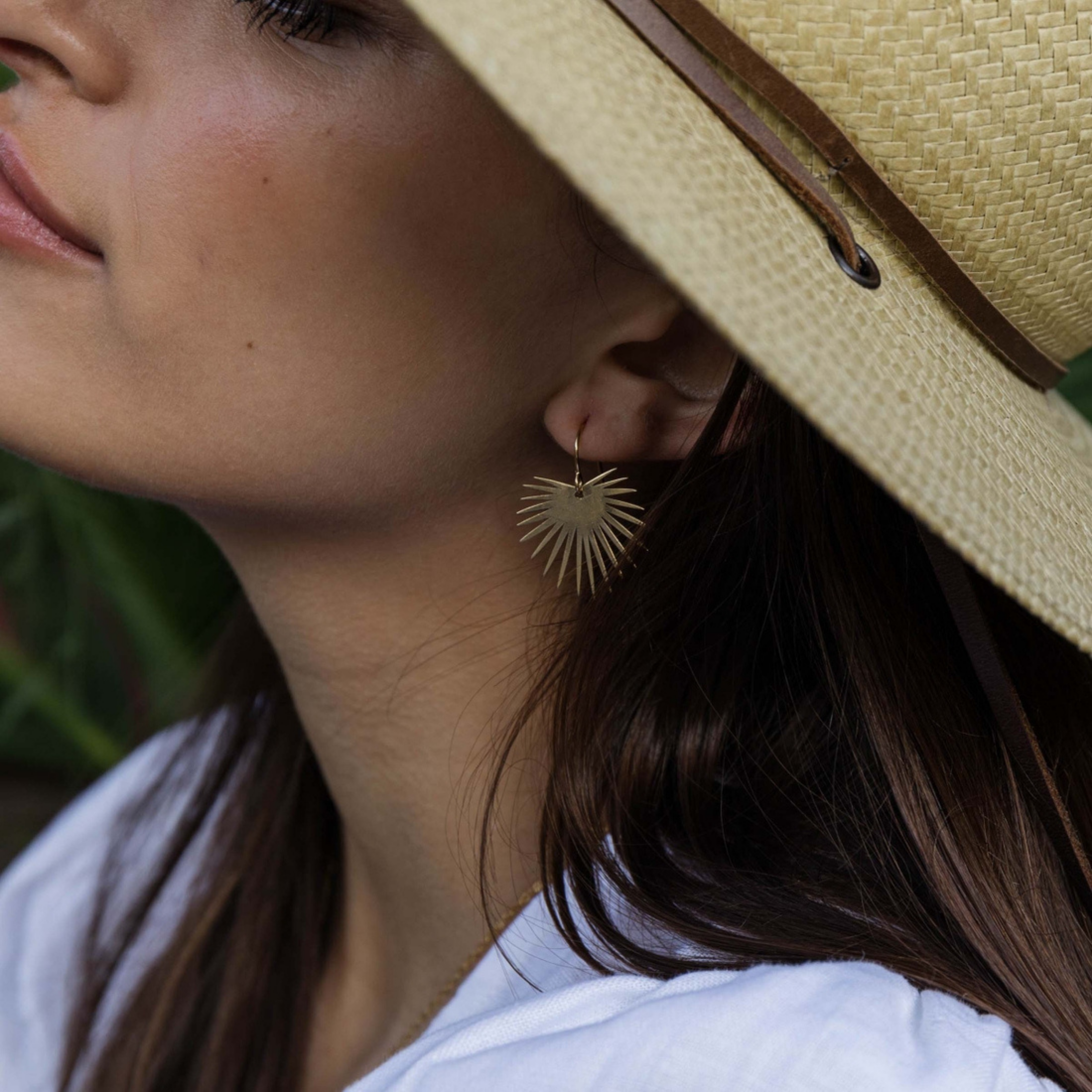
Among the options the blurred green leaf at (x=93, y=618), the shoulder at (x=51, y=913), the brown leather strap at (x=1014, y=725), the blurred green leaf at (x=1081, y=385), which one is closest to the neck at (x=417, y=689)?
the brown leather strap at (x=1014, y=725)

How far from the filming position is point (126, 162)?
2.44 feet

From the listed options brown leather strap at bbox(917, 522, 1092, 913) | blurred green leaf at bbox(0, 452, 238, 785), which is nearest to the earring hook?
brown leather strap at bbox(917, 522, 1092, 913)

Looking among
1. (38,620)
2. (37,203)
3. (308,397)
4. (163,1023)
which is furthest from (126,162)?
(38,620)

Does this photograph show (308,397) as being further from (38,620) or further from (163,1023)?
(38,620)

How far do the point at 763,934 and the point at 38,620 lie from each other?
144 cm

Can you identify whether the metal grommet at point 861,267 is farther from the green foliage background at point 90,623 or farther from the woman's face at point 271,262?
the green foliage background at point 90,623

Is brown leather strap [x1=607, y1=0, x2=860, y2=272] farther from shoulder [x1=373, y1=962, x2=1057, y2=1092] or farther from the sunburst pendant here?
shoulder [x1=373, y1=962, x2=1057, y2=1092]

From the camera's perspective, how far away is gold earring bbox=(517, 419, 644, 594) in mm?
830

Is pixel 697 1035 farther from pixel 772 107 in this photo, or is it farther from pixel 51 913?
pixel 51 913

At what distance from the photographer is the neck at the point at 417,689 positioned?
3.08 ft

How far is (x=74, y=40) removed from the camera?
28.7 inches

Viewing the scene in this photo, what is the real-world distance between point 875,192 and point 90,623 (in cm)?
152

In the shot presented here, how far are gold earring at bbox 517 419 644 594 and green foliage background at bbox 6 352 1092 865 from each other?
108cm

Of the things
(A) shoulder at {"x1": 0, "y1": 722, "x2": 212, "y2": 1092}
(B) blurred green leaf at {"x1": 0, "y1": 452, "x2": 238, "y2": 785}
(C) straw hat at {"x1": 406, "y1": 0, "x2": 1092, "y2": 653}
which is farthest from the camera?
(B) blurred green leaf at {"x1": 0, "y1": 452, "x2": 238, "y2": 785}
